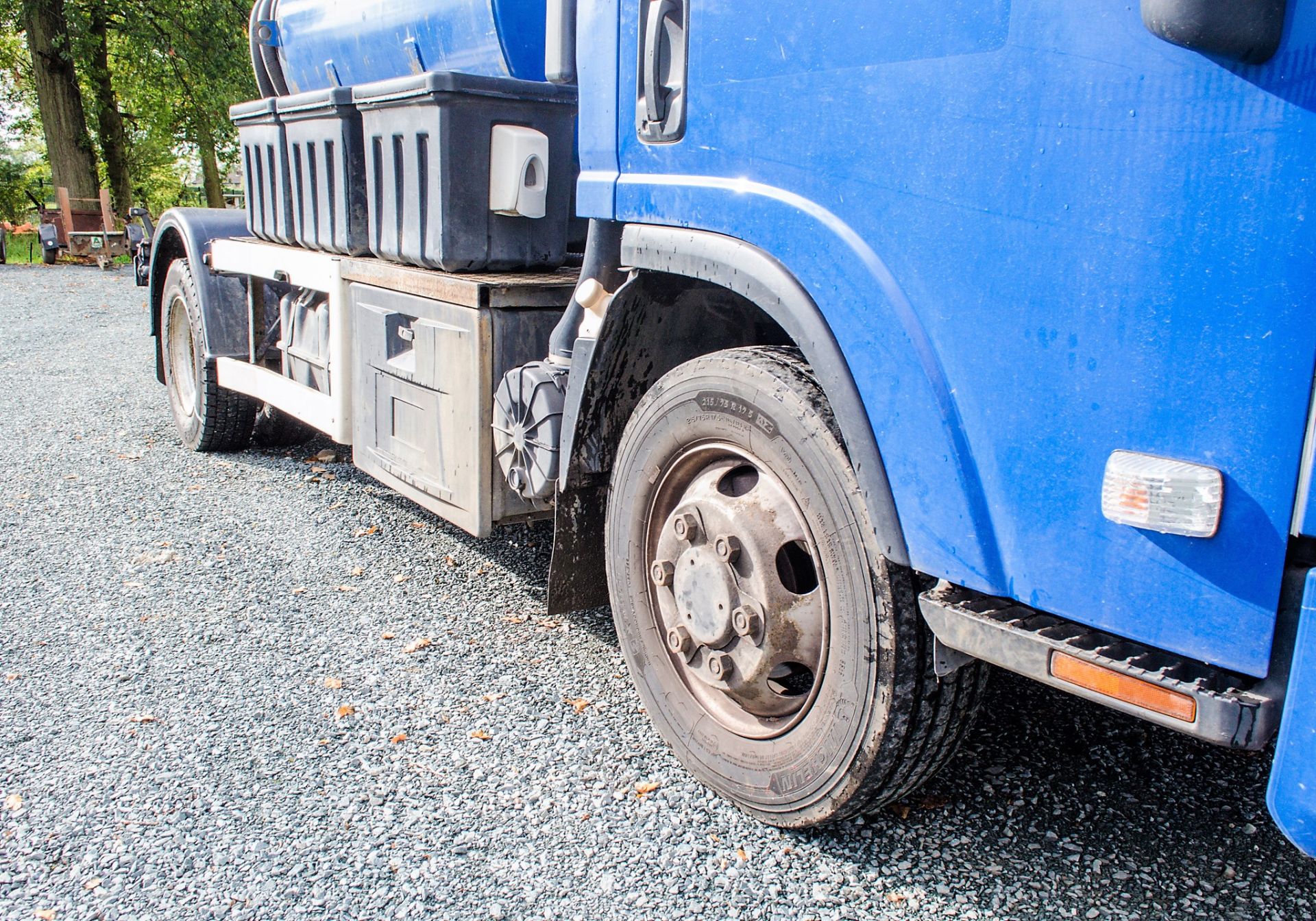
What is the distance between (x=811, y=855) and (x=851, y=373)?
1151 millimetres

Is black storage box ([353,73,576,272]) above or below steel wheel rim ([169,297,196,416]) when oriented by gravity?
above

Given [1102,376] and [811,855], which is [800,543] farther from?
[1102,376]

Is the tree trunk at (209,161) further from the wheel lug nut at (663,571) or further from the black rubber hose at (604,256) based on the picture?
the wheel lug nut at (663,571)

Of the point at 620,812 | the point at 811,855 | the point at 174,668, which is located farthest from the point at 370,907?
the point at 174,668

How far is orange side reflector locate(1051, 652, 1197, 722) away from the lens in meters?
1.61

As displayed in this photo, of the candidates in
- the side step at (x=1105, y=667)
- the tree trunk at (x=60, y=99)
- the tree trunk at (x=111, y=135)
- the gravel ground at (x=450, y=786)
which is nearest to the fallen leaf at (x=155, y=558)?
the gravel ground at (x=450, y=786)

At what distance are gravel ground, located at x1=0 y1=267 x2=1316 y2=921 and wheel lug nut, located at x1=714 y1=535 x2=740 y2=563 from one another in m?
0.68

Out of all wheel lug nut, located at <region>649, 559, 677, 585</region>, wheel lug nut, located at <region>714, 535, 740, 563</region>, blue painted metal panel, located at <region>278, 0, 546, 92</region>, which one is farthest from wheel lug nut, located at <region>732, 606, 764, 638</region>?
blue painted metal panel, located at <region>278, 0, 546, 92</region>

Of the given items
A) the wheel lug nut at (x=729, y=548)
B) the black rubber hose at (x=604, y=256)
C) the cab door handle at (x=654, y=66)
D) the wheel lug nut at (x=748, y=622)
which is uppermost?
the cab door handle at (x=654, y=66)

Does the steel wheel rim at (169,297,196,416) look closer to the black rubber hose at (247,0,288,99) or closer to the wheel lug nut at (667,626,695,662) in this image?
the black rubber hose at (247,0,288,99)

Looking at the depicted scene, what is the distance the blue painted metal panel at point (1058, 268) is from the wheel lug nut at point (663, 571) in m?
0.80

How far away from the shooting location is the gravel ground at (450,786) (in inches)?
91.2

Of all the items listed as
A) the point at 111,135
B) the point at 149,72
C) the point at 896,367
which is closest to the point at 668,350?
the point at 896,367

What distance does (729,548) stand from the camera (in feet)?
7.97
